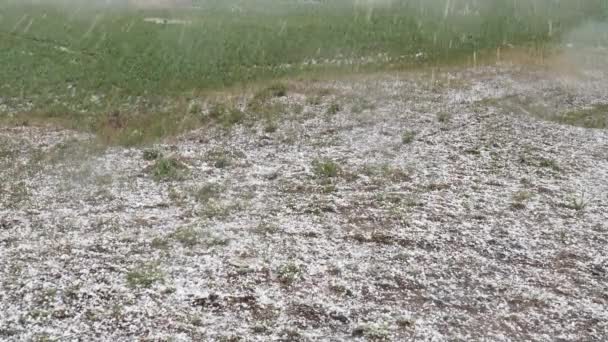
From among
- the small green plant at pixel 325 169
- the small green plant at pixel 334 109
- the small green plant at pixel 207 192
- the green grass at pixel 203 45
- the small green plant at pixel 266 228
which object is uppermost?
the green grass at pixel 203 45

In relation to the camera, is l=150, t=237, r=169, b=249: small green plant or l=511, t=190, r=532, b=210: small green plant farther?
l=511, t=190, r=532, b=210: small green plant

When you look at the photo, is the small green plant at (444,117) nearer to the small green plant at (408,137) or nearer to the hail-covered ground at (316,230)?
the hail-covered ground at (316,230)

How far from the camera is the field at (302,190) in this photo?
58.7ft

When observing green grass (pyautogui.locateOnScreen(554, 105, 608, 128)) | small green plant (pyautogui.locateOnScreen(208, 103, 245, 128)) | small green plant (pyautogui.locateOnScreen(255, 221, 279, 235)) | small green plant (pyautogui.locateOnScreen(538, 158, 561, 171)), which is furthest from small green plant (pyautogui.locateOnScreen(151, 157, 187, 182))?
green grass (pyautogui.locateOnScreen(554, 105, 608, 128))

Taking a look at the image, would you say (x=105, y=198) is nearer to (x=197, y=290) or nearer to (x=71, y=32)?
(x=197, y=290)

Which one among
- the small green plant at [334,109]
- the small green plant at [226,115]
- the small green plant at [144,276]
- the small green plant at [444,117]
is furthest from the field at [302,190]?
the small green plant at [444,117]

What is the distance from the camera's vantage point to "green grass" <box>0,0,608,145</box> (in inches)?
1543

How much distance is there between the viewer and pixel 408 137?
107 feet

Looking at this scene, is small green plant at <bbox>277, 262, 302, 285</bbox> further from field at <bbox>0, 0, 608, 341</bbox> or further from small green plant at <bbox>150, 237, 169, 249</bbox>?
small green plant at <bbox>150, 237, 169, 249</bbox>

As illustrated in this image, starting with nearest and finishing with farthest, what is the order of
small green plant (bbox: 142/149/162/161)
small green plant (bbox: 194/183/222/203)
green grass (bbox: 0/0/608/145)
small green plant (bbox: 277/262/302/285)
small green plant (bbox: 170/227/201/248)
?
small green plant (bbox: 277/262/302/285) → small green plant (bbox: 170/227/201/248) → small green plant (bbox: 194/183/222/203) → small green plant (bbox: 142/149/162/161) → green grass (bbox: 0/0/608/145)

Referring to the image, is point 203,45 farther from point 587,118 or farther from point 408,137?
point 587,118

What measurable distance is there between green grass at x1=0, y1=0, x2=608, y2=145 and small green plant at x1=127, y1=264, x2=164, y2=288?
14149mm

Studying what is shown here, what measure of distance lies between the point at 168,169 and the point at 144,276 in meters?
10.2

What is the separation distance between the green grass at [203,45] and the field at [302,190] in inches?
12.7
